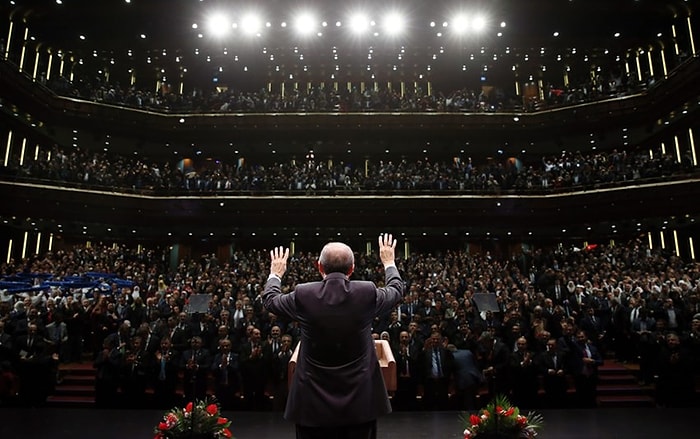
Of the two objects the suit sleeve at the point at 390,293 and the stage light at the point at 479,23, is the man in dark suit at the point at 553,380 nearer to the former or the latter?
the suit sleeve at the point at 390,293

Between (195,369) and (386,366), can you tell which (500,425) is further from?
(195,369)

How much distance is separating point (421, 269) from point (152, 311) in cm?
729

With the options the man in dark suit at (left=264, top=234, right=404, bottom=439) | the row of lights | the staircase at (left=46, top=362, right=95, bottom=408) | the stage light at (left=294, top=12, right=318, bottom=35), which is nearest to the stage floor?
the staircase at (left=46, top=362, right=95, bottom=408)

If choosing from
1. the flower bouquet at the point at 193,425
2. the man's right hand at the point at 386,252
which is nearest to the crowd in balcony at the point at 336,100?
the flower bouquet at the point at 193,425

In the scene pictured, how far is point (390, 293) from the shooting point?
2020mm

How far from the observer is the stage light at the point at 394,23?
19.5 m

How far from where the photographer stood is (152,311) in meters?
8.59

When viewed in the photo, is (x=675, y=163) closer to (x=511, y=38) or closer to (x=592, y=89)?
(x=592, y=89)

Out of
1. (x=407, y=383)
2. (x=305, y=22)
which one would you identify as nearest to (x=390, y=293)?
(x=407, y=383)

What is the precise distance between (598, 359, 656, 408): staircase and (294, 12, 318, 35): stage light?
16673mm

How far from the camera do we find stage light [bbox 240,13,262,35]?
19.4 m

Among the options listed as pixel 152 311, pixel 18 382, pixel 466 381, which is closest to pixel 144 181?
pixel 152 311

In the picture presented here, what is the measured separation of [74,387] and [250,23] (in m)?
16.0

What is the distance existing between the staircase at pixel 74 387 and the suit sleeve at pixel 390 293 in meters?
6.49
